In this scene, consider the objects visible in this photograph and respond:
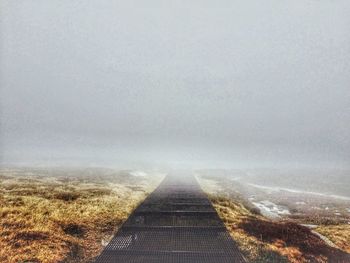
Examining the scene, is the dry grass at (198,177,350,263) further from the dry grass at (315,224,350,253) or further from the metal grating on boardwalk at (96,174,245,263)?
the metal grating on boardwalk at (96,174,245,263)

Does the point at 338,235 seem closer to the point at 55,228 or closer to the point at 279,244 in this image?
the point at 279,244

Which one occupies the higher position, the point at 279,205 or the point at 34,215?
Result: the point at 34,215

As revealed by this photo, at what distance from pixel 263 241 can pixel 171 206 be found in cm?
939

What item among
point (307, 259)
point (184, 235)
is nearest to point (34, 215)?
point (184, 235)

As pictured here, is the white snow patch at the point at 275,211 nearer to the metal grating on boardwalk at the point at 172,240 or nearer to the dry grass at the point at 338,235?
the dry grass at the point at 338,235

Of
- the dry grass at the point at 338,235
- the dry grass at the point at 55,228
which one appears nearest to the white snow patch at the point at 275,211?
the dry grass at the point at 338,235

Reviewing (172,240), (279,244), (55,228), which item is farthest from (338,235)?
(55,228)

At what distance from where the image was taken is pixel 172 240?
1340cm

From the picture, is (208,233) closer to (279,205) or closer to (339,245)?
(339,245)

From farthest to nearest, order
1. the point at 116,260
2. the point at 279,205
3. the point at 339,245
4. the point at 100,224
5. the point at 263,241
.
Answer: the point at 279,205, the point at 100,224, the point at 339,245, the point at 263,241, the point at 116,260

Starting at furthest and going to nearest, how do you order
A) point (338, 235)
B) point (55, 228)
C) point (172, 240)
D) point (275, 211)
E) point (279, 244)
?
point (275, 211) < point (338, 235) < point (55, 228) < point (279, 244) < point (172, 240)

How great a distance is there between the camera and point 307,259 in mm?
12000


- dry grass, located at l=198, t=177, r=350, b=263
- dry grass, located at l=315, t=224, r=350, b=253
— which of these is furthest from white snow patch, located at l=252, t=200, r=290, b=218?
dry grass, located at l=198, t=177, r=350, b=263

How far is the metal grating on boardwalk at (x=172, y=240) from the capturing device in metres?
11.2
